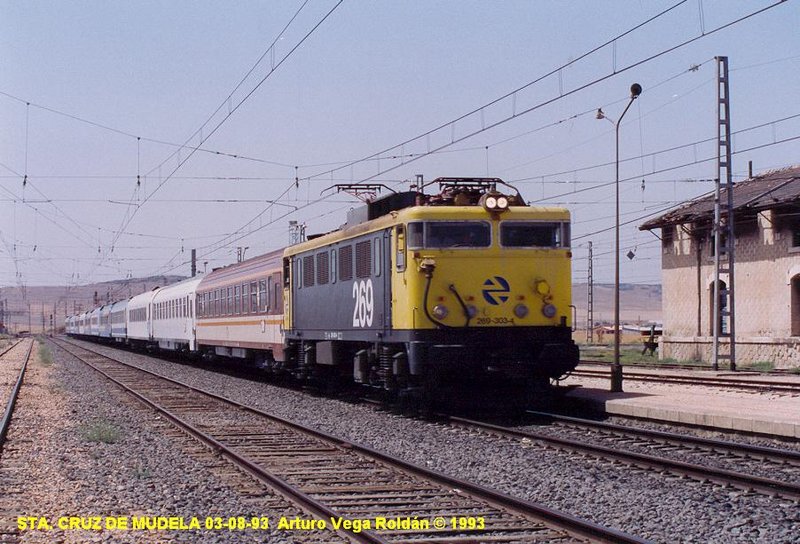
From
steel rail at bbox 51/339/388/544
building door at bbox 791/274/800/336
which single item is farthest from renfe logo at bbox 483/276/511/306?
building door at bbox 791/274/800/336

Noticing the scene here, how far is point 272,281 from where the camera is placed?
2356cm

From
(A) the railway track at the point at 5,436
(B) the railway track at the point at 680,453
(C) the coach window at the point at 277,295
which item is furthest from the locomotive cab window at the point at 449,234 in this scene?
(C) the coach window at the point at 277,295

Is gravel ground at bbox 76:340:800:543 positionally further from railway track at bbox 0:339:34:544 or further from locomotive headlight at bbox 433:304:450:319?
railway track at bbox 0:339:34:544

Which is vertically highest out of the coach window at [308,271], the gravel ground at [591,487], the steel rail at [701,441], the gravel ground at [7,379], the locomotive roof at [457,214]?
the locomotive roof at [457,214]

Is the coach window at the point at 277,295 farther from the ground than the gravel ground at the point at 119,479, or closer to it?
farther from the ground

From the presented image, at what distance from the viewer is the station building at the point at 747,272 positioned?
33.4 metres

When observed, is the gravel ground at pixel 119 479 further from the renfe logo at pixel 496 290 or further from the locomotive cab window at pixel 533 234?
the locomotive cab window at pixel 533 234

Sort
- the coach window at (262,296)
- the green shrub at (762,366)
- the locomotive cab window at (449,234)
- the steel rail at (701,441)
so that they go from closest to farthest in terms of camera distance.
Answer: the steel rail at (701,441) → the locomotive cab window at (449,234) → the coach window at (262,296) → the green shrub at (762,366)

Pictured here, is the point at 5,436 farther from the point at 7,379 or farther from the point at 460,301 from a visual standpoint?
the point at 7,379

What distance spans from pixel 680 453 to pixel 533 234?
16.3 ft

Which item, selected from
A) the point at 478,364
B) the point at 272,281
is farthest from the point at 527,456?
the point at 272,281

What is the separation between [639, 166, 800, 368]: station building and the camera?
33406 mm

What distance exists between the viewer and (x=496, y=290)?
50.4ft

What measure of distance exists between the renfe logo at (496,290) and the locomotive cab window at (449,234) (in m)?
0.58
